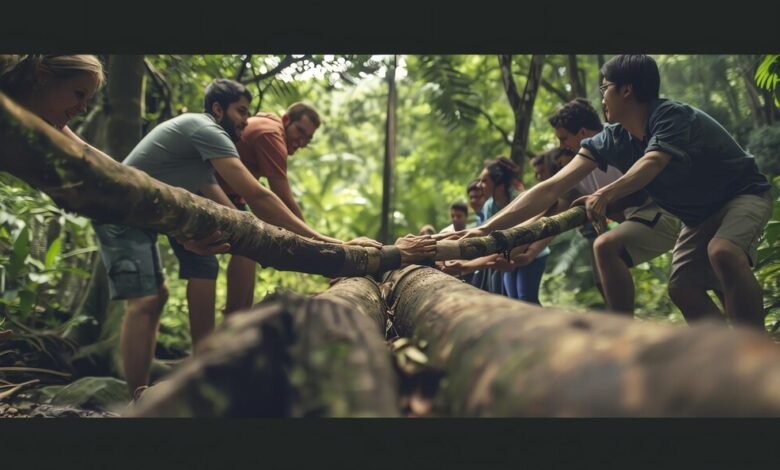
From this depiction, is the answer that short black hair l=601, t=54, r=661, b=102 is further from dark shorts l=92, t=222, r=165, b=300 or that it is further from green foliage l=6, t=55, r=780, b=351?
dark shorts l=92, t=222, r=165, b=300

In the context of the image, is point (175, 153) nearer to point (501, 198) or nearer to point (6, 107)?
point (6, 107)

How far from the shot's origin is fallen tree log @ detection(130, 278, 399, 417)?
51.4 inches

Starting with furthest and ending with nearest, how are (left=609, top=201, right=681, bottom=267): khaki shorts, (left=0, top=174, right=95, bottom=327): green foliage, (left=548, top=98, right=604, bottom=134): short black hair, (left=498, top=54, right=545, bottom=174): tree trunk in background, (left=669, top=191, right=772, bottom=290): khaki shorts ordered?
(left=498, top=54, right=545, bottom=174): tree trunk in background, (left=0, top=174, right=95, bottom=327): green foliage, (left=548, top=98, right=604, bottom=134): short black hair, (left=609, top=201, right=681, bottom=267): khaki shorts, (left=669, top=191, right=772, bottom=290): khaki shorts

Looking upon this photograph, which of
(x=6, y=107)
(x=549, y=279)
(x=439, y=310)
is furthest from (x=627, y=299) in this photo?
(x=549, y=279)

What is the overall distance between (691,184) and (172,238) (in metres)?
3.84

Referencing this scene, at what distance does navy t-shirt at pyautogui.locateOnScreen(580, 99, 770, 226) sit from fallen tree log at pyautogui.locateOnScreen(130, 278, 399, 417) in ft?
10.7

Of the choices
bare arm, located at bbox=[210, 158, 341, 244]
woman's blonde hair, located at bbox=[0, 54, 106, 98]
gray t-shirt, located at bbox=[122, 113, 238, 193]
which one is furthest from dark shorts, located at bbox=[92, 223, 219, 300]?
woman's blonde hair, located at bbox=[0, 54, 106, 98]

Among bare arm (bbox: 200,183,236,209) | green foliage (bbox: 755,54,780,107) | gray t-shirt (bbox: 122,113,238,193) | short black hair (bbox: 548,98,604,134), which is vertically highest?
green foliage (bbox: 755,54,780,107)

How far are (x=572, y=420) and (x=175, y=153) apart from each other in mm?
4260

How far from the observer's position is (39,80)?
318 cm

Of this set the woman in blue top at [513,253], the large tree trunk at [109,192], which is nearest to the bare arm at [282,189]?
the large tree trunk at [109,192]

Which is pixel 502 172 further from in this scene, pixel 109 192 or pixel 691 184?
pixel 109 192

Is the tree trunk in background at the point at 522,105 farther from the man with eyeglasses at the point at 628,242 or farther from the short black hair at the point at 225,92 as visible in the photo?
the short black hair at the point at 225,92

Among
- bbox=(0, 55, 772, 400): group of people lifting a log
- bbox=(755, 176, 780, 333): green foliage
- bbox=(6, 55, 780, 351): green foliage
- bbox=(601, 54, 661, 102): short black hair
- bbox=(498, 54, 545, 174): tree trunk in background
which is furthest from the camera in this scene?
bbox=(498, 54, 545, 174): tree trunk in background
